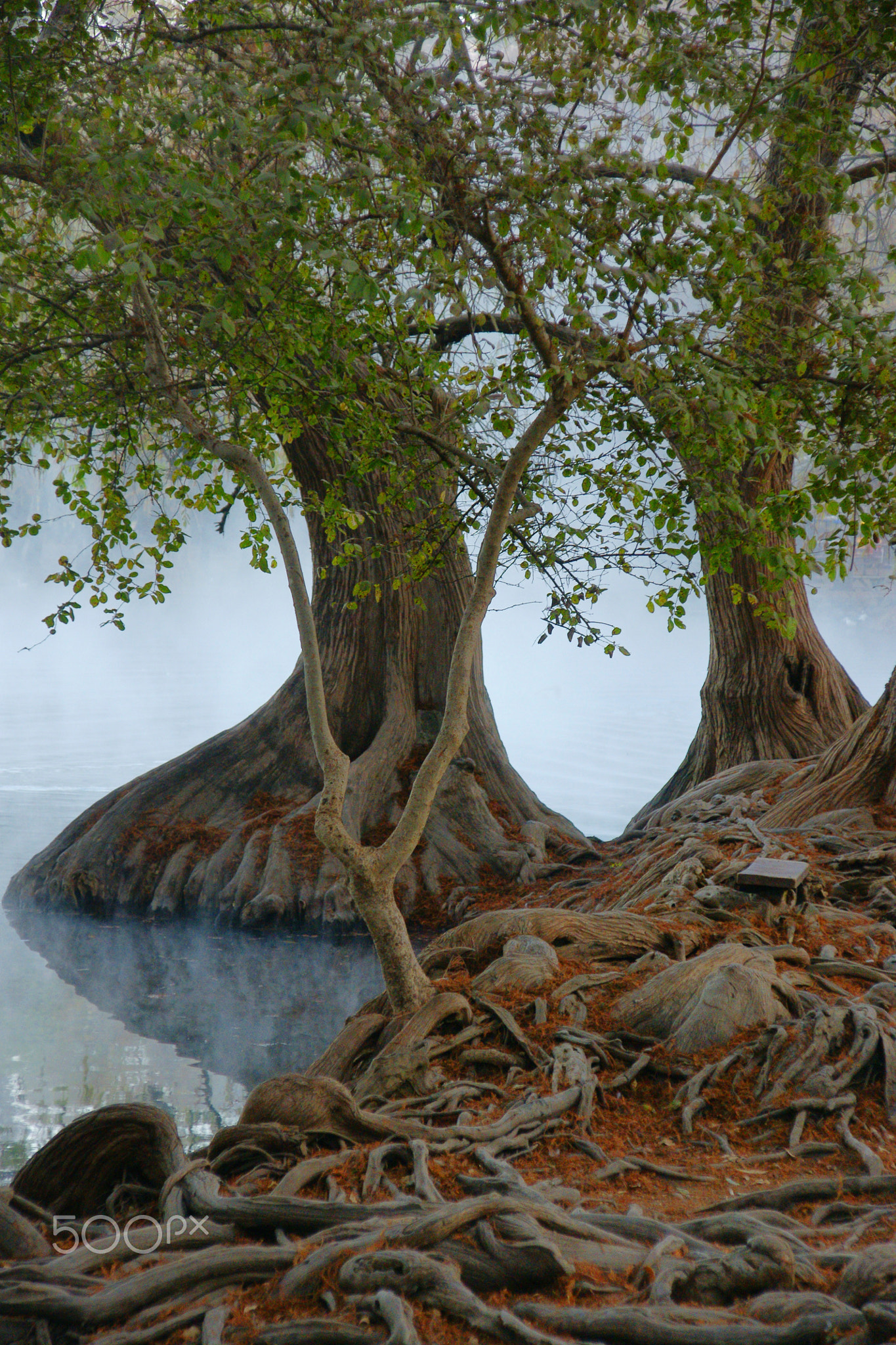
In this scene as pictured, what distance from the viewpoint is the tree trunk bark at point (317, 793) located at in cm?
799

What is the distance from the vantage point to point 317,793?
8617 mm

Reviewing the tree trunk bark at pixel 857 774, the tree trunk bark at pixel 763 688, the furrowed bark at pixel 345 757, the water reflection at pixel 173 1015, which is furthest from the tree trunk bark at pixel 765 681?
the furrowed bark at pixel 345 757

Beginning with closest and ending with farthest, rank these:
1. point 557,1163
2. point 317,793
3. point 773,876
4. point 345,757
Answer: point 557,1163 → point 345,757 → point 773,876 → point 317,793

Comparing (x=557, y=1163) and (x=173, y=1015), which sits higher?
(x=557, y=1163)

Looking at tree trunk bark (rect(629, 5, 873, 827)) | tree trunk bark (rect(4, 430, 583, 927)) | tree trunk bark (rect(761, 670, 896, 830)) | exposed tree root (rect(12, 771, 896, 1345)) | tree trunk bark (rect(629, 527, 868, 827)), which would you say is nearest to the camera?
exposed tree root (rect(12, 771, 896, 1345))

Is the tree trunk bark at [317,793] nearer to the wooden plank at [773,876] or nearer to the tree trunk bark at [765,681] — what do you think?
the tree trunk bark at [765,681]

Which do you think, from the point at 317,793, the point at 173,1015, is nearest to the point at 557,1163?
the point at 173,1015

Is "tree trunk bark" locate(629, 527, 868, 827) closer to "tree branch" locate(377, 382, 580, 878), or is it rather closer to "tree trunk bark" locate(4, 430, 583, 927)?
"tree trunk bark" locate(4, 430, 583, 927)

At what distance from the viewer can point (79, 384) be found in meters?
4.92

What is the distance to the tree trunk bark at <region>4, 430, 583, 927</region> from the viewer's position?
26.2 ft

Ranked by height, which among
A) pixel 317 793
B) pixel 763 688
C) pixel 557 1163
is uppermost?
pixel 763 688

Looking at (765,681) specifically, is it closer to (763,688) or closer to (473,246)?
(763,688)

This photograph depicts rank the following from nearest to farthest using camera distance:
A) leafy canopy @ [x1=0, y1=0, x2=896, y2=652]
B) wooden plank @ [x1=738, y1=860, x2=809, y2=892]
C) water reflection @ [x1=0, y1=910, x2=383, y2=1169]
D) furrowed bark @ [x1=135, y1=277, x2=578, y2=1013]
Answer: leafy canopy @ [x1=0, y1=0, x2=896, y2=652] → furrowed bark @ [x1=135, y1=277, x2=578, y2=1013] → wooden plank @ [x1=738, y1=860, x2=809, y2=892] → water reflection @ [x1=0, y1=910, x2=383, y2=1169]

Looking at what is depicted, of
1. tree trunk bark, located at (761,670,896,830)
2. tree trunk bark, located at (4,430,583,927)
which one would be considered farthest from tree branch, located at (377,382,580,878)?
tree trunk bark, located at (4,430,583,927)
